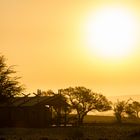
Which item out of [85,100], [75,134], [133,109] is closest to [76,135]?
[75,134]

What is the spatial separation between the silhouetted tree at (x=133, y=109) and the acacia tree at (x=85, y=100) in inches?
350

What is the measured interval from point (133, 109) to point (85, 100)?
1894 cm

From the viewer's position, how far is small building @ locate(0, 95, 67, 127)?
2721 inches

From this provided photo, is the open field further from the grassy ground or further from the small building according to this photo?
the small building

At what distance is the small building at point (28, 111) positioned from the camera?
2721 inches

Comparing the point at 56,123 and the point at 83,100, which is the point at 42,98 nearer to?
the point at 56,123

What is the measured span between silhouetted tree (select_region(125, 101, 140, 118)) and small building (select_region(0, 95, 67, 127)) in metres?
47.9

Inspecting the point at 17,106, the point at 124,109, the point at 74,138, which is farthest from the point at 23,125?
the point at 124,109

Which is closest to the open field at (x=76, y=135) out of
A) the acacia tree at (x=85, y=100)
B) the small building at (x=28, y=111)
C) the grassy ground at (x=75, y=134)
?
the grassy ground at (x=75, y=134)

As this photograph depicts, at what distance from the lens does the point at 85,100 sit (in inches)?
4156

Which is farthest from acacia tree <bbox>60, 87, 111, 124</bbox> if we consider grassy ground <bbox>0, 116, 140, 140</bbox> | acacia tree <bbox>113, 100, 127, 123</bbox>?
grassy ground <bbox>0, 116, 140, 140</bbox>

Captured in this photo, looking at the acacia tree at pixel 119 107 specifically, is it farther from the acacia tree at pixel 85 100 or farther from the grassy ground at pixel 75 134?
the grassy ground at pixel 75 134

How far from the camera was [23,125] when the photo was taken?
67812mm

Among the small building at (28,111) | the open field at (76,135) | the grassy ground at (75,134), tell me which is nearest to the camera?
the open field at (76,135)
